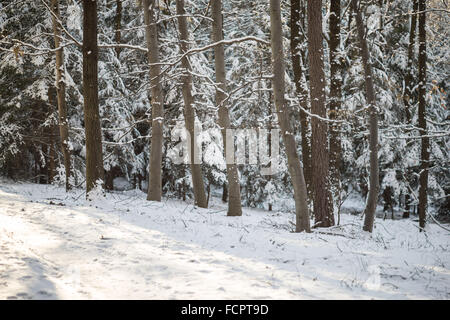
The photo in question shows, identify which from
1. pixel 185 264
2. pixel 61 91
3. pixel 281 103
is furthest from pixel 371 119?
pixel 61 91

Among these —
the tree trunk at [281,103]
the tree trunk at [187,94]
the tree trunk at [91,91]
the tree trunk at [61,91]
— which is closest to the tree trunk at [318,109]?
the tree trunk at [281,103]

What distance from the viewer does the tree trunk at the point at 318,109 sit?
27.8 ft

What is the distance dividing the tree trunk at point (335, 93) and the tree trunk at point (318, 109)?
98 centimetres

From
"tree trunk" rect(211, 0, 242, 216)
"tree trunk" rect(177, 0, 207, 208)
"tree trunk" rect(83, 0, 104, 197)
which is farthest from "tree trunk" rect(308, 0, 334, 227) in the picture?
"tree trunk" rect(83, 0, 104, 197)

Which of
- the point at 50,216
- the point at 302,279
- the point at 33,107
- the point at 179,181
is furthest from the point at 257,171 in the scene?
the point at 302,279

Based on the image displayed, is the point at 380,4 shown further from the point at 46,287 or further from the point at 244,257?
the point at 46,287

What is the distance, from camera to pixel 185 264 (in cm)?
441

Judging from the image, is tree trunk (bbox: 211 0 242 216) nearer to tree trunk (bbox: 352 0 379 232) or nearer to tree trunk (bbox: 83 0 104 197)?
tree trunk (bbox: 83 0 104 197)

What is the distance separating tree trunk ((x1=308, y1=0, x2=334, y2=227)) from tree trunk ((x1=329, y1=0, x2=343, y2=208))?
98 centimetres

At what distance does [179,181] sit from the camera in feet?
64.0

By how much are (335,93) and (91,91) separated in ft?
22.3

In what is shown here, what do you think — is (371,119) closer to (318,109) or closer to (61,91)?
(318,109)

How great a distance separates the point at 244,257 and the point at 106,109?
15127 millimetres

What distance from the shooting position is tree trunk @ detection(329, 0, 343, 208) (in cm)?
950
